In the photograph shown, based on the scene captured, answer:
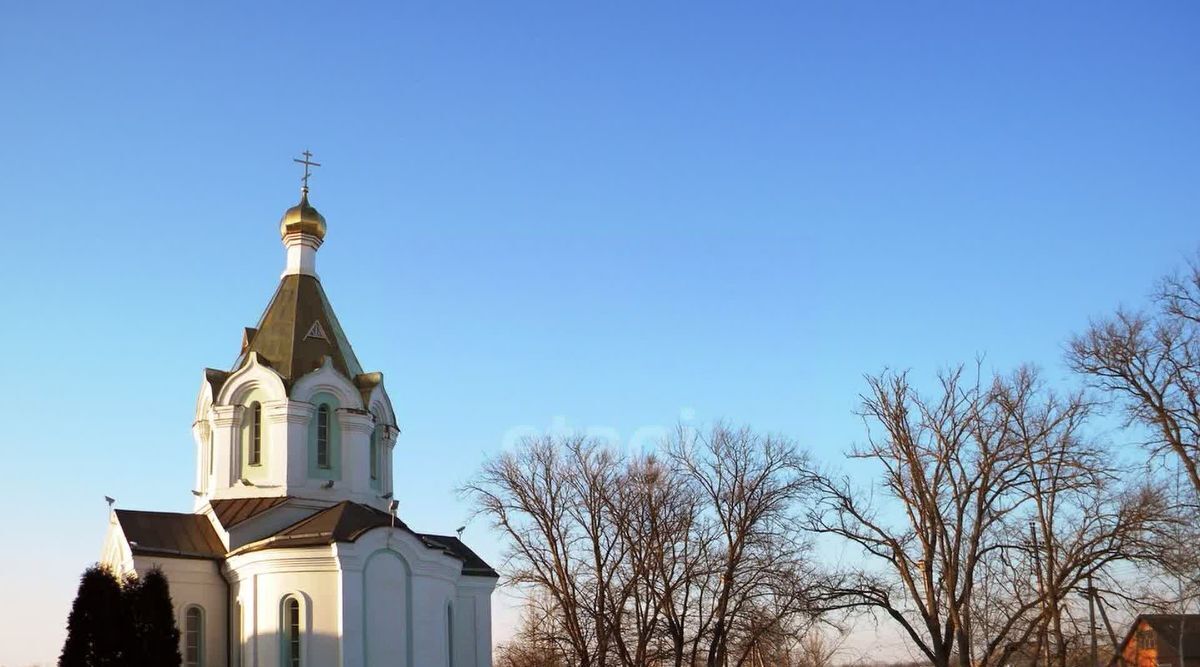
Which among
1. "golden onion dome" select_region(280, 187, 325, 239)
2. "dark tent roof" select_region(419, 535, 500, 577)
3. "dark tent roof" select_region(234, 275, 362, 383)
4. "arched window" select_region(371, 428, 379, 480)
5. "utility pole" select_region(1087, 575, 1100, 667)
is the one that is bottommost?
"utility pole" select_region(1087, 575, 1100, 667)

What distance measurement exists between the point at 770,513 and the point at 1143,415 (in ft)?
40.3

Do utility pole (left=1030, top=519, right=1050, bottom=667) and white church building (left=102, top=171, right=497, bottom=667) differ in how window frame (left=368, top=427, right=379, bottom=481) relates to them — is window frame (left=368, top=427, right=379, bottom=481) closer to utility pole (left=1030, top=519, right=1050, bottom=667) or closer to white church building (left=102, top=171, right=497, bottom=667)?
white church building (left=102, top=171, right=497, bottom=667)

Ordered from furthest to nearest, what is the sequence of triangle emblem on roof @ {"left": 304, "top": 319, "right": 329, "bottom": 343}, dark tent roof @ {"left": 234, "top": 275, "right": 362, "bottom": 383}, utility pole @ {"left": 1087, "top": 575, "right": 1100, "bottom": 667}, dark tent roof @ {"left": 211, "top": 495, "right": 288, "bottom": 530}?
triangle emblem on roof @ {"left": 304, "top": 319, "right": 329, "bottom": 343}
dark tent roof @ {"left": 234, "top": 275, "right": 362, "bottom": 383}
dark tent roof @ {"left": 211, "top": 495, "right": 288, "bottom": 530}
utility pole @ {"left": 1087, "top": 575, "right": 1100, "bottom": 667}

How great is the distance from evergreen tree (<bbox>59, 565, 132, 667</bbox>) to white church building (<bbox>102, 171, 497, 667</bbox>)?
4.42 meters

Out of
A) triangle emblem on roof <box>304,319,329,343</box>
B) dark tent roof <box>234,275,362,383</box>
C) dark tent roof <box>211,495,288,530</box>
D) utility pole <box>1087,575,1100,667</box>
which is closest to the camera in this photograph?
utility pole <box>1087,575,1100,667</box>

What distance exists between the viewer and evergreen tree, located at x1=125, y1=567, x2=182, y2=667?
24.3 metres

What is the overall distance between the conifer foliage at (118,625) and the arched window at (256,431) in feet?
25.6

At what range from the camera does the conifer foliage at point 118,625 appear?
941 inches

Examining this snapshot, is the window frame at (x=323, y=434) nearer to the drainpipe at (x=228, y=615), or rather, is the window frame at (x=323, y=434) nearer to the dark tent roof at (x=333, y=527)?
the dark tent roof at (x=333, y=527)

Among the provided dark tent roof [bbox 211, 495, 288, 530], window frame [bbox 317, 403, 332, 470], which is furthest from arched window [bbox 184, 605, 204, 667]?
window frame [bbox 317, 403, 332, 470]

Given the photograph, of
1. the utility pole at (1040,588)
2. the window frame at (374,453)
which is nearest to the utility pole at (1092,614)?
the utility pole at (1040,588)

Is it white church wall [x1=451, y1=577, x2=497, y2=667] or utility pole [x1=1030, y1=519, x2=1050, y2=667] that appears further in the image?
white church wall [x1=451, y1=577, x2=497, y2=667]

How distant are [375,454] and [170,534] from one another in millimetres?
6232

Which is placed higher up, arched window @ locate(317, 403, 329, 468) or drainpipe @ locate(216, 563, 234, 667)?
arched window @ locate(317, 403, 329, 468)
